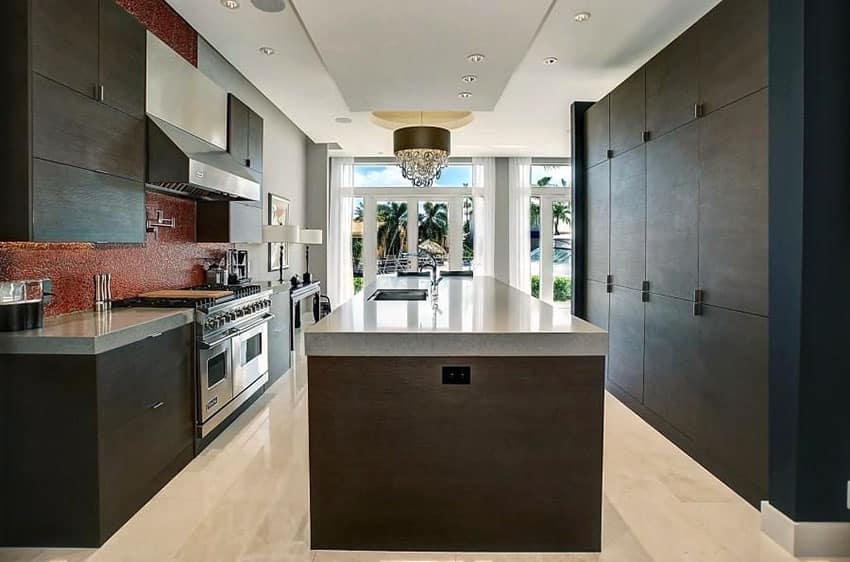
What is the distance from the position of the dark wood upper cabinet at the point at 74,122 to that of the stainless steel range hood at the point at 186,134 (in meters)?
0.11

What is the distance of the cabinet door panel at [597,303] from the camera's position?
507 cm

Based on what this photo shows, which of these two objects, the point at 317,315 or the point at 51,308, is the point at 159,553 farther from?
the point at 317,315

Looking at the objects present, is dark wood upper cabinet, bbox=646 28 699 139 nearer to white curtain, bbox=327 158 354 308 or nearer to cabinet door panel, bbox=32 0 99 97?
cabinet door panel, bbox=32 0 99 97

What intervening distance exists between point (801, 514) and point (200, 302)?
10.8ft

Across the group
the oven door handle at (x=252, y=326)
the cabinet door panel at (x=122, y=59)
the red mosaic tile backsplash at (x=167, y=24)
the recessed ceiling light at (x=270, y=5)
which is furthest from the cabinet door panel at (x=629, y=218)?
the red mosaic tile backsplash at (x=167, y=24)

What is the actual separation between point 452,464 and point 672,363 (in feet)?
6.80

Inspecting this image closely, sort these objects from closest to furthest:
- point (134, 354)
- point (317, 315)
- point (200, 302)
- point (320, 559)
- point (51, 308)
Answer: point (320, 559) → point (134, 354) → point (51, 308) → point (200, 302) → point (317, 315)

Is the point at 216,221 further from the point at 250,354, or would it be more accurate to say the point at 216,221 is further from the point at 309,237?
the point at 309,237

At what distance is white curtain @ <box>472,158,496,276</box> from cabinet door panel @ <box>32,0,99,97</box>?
25.1ft

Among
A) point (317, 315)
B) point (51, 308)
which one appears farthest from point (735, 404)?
point (317, 315)

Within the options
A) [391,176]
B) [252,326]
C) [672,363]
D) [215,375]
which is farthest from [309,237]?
[672,363]

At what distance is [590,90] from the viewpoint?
5625 mm

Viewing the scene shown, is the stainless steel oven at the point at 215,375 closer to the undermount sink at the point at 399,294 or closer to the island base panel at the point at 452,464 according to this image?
the undermount sink at the point at 399,294

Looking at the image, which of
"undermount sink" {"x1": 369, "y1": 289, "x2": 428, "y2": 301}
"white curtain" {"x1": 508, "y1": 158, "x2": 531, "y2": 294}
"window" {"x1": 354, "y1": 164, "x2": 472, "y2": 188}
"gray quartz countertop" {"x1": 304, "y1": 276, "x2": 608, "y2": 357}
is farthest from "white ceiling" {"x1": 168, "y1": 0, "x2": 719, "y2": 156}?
"window" {"x1": 354, "y1": 164, "x2": 472, "y2": 188}
